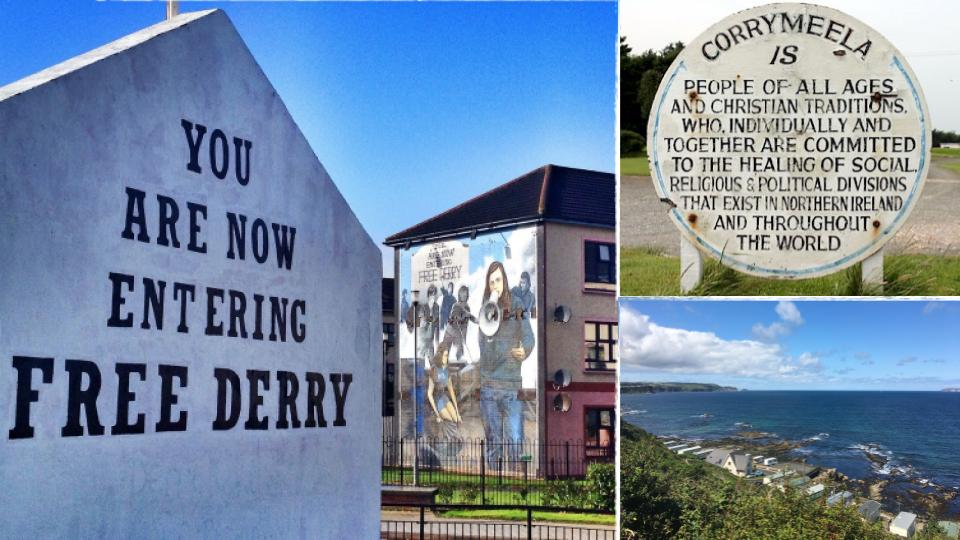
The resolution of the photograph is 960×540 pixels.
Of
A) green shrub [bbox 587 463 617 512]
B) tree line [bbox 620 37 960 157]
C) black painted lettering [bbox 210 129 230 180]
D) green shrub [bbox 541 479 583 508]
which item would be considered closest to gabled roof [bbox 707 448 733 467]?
tree line [bbox 620 37 960 157]

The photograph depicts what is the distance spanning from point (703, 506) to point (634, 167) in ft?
11.5

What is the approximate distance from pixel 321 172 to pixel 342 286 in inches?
34.4

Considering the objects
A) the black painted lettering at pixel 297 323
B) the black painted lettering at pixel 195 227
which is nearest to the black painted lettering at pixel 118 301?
the black painted lettering at pixel 195 227

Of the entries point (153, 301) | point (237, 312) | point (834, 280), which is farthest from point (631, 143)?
point (153, 301)

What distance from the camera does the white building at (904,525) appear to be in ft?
36.9

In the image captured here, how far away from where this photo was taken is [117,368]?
6.22 metres

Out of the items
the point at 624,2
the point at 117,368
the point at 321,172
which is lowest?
the point at 117,368

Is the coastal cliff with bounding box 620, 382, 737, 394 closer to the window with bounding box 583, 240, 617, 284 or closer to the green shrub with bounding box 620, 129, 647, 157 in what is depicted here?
the green shrub with bounding box 620, 129, 647, 157

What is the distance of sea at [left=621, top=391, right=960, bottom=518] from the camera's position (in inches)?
451

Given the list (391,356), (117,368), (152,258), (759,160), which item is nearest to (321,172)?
(152,258)

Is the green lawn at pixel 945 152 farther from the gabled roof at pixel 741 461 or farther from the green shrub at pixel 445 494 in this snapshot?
the green shrub at pixel 445 494

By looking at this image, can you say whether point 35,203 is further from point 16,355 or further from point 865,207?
point 865,207

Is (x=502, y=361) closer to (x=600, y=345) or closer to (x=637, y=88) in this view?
(x=600, y=345)

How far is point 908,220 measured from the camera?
35.4 feet
